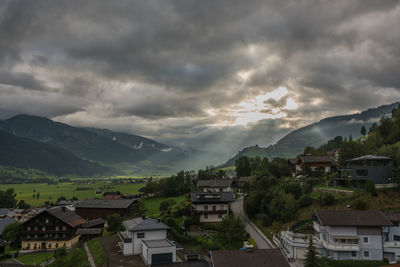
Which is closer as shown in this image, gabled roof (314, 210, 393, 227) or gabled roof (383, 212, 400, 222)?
gabled roof (314, 210, 393, 227)

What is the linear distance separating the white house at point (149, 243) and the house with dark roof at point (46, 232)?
3324 cm

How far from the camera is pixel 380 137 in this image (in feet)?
336

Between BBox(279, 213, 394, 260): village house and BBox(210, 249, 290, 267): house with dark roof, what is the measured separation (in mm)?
11146

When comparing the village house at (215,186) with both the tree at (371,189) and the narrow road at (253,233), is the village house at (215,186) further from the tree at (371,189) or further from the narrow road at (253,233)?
the tree at (371,189)

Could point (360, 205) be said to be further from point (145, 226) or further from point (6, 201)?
point (6, 201)

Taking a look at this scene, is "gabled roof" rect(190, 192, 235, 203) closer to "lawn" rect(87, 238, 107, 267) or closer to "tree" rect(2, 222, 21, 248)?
"lawn" rect(87, 238, 107, 267)

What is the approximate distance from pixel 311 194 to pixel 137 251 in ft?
134

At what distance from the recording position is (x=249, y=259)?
37531mm

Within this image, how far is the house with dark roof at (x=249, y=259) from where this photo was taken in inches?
1451

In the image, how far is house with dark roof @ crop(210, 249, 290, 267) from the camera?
3684 centimetres

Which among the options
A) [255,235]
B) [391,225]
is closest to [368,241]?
[391,225]

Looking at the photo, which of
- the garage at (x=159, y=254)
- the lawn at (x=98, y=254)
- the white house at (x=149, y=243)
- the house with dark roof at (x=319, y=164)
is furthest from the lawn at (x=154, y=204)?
the garage at (x=159, y=254)

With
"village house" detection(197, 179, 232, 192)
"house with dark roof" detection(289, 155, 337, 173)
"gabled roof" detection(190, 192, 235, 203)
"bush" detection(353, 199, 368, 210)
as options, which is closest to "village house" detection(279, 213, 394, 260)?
"bush" detection(353, 199, 368, 210)

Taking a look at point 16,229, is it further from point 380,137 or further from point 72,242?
point 380,137
